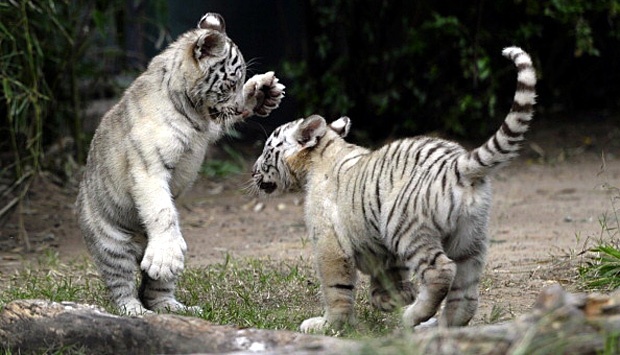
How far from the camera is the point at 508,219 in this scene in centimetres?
800

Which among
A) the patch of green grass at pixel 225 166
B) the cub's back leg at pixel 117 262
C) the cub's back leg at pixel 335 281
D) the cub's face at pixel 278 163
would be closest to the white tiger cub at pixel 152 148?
the cub's back leg at pixel 117 262

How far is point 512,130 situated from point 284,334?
4.37ft

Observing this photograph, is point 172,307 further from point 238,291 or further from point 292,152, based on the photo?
point 292,152

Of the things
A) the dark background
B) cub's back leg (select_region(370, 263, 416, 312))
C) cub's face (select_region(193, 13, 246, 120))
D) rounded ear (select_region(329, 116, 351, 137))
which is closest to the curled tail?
cub's back leg (select_region(370, 263, 416, 312))

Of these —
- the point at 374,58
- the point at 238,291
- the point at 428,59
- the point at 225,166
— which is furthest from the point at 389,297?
the point at 374,58

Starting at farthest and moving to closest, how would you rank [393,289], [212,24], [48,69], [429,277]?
[48,69], [212,24], [393,289], [429,277]

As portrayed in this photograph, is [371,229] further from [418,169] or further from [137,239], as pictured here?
[137,239]

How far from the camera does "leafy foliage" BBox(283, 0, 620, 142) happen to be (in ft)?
32.8

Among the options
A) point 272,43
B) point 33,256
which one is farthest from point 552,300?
point 272,43

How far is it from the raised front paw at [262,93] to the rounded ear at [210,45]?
383 millimetres

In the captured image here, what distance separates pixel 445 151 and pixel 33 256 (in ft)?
13.0

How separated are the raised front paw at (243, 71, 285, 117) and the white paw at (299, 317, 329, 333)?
1.61 metres

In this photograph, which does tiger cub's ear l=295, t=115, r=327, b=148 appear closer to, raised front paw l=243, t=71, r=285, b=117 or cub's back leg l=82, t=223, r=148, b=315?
raised front paw l=243, t=71, r=285, b=117

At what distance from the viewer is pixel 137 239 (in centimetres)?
579
